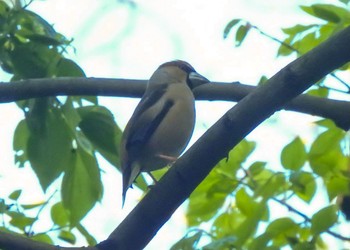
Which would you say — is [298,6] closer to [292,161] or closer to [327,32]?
[327,32]

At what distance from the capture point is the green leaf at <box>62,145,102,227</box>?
12.5 ft

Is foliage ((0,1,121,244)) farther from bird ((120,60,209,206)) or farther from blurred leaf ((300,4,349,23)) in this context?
blurred leaf ((300,4,349,23))

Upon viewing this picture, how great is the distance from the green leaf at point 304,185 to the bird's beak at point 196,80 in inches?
25.5

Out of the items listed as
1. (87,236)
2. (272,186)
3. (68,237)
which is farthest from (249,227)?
(68,237)

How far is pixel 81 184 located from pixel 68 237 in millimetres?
589

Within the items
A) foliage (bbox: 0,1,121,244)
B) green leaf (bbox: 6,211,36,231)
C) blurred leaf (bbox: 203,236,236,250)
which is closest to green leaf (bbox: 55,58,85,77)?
foliage (bbox: 0,1,121,244)

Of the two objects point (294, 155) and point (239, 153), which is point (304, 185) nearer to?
point (294, 155)

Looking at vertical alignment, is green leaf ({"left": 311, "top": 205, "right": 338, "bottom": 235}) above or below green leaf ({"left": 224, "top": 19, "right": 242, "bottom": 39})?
below

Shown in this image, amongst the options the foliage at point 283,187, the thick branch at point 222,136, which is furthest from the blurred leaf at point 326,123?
the thick branch at point 222,136

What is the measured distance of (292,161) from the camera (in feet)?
14.5

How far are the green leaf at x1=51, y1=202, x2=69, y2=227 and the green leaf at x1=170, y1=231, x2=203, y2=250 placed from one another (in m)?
1.02

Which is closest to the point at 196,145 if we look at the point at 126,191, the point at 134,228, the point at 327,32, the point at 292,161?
the point at 134,228

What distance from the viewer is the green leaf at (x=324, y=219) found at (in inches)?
144

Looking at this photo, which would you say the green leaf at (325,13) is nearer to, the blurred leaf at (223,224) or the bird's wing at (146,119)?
the bird's wing at (146,119)
